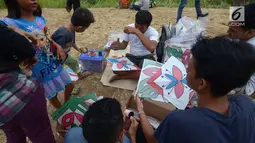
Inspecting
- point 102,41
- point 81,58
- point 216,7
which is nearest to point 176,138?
point 81,58

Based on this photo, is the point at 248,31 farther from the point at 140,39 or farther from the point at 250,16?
the point at 140,39

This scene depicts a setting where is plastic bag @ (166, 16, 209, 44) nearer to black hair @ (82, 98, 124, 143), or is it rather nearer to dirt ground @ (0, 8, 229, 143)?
dirt ground @ (0, 8, 229, 143)

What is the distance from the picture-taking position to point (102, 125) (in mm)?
1209

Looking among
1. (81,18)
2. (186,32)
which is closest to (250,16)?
(186,32)

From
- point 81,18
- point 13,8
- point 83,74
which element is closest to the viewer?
point 13,8

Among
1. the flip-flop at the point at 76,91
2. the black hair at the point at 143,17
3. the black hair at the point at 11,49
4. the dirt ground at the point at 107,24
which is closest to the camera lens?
the black hair at the point at 11,49

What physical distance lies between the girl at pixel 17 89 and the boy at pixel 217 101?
849 millimetres

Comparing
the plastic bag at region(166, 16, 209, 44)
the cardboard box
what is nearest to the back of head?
the plastic bag at region(166, 16, 209, 44)

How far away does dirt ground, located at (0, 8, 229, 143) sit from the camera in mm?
2994

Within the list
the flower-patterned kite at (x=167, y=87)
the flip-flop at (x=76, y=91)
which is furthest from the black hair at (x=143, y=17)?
the flip-flop at (x=76, y=91)

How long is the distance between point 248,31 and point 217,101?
3.72ft

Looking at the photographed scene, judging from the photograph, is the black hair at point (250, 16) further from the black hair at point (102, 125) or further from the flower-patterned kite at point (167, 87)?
the black hair at point (102, 125)

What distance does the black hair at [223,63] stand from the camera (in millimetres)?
940

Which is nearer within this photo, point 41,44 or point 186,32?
point 41,44
